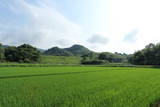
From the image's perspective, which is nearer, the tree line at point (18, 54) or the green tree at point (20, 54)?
the tree line at point (18, 54)

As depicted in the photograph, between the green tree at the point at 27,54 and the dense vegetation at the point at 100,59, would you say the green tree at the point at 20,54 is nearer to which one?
the green tree at the point at 27,54

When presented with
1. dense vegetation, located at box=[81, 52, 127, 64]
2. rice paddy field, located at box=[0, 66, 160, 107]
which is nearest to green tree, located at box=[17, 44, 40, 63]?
dense vegetation, located at box=[81, 52, 127, 64]

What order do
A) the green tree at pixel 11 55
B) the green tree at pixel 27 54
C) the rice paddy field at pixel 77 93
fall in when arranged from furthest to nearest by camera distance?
the green tree at pixel 27 54 < the green tree at pixel 11 55 < the rice paddy field at pixel 77 93

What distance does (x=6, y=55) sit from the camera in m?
66.9

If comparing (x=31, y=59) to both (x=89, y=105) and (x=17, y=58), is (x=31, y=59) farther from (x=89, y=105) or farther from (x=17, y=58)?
(x=89, y=105)

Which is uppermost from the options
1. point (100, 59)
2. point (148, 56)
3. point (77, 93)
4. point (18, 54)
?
point (18, 54)

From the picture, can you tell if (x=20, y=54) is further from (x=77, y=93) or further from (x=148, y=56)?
(x=77, y=93)

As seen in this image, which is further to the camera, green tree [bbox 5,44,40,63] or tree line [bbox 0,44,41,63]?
green tree [bbox 5,44,40,63]

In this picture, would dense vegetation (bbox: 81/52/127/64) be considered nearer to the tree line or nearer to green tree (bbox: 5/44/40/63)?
green tree (bbox: 5/44/40/63)

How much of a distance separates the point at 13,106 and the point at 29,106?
519mm

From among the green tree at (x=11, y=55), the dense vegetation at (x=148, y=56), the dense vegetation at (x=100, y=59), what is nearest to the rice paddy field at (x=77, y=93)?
the dense vegetation at (x=148, y=56)

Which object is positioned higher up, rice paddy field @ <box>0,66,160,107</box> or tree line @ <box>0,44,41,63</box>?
tree line @ <box>0,44,41,63</box>

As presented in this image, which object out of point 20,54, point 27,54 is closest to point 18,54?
point 20,54

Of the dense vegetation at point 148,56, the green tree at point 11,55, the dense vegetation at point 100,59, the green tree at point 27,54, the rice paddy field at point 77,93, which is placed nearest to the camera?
the rice paddy field at point 77,93
